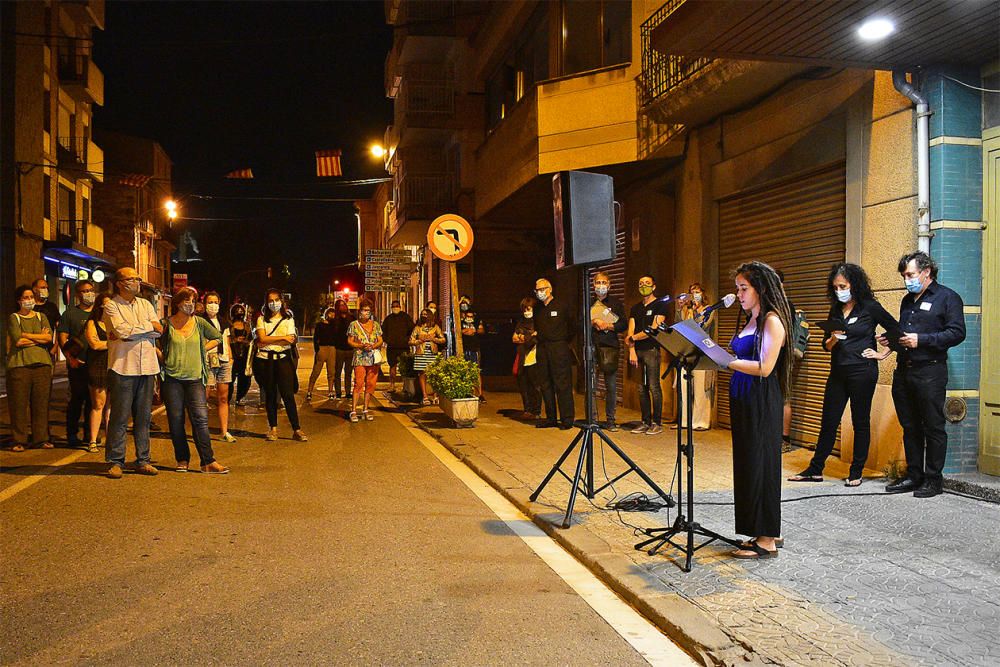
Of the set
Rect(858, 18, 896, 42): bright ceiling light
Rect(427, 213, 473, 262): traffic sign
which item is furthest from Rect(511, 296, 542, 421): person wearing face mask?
Rect(858, 18, 896, 42): bright ceiling light

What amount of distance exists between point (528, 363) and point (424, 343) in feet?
9.35

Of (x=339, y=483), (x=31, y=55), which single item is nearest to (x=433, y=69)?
(x=31, y=55)

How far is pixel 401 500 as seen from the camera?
7719 millimetres

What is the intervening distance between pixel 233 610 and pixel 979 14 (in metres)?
6.92

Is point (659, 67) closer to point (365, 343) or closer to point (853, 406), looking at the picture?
point (365, 343)

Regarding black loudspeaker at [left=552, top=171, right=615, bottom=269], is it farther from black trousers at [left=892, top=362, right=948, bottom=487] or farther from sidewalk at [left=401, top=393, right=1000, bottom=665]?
black trousers at [left=892, top=362, right=948, bottom=487]

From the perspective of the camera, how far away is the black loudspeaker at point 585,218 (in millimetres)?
7102

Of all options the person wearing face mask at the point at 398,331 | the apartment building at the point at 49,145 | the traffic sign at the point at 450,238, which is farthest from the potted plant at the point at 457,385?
the apartment building at the point at 49,145

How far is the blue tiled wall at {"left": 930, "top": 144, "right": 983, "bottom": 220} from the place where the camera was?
310 inches

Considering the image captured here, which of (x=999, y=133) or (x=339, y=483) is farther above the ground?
(x=999, y=133)

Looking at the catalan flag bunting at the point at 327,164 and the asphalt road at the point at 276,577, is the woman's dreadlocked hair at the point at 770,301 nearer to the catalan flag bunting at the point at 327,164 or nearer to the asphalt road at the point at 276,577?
the asphalt road at the point at 276,577

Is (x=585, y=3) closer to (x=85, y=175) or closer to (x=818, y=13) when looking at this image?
(x=818, y=13)

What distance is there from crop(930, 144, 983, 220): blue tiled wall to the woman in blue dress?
11.1 feet

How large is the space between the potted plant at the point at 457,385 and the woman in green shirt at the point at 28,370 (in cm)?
501
